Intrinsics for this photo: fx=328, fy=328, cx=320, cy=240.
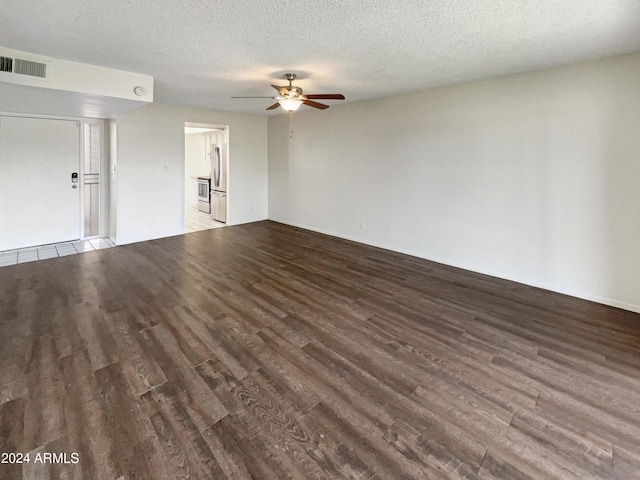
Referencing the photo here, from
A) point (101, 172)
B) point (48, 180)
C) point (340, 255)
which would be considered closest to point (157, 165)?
point (101, 172)

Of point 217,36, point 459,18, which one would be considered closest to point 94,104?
point 217,36

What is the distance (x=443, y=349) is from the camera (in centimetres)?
272

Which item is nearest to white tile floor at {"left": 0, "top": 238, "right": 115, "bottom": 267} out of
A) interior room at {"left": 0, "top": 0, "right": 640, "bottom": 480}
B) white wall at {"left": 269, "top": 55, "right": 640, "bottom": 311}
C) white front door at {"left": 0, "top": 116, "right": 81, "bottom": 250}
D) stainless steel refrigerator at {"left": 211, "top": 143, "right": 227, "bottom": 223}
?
interior room at {"left": 0, "top": 0, "right": 640, "bottom": 480}

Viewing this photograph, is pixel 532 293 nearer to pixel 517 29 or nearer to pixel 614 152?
pixel 614 152

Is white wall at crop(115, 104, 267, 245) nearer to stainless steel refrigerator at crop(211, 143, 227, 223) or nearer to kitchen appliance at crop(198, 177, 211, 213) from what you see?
stainless steel refrigerator at crop(211, 143, 227, 223)

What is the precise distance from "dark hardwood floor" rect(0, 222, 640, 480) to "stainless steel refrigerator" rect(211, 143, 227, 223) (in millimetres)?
3885

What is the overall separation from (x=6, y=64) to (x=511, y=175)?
5690 mm

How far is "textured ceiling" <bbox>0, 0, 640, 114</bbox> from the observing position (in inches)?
94.4

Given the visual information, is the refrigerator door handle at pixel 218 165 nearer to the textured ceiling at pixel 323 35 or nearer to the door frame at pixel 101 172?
the door frame at pixel 101 172

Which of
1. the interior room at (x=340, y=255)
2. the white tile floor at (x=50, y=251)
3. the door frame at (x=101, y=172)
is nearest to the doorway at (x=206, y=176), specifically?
the interior room at (x=340, y=255)

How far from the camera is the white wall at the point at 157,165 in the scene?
5.77 metres

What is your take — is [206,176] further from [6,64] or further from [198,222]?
[6,64]

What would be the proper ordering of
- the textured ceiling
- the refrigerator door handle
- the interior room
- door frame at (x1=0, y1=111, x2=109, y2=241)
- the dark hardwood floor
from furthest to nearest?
the refrigerator door handle
door frame at (x1=0, y1=111, x2=109, y2=241)
the textured ceiling
the interior room
the dark hardwood floor

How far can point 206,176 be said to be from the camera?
953 cm
